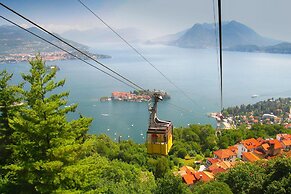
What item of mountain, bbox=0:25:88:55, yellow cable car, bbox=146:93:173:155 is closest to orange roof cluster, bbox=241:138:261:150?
yellow cable car, bbox=146:93:173:155

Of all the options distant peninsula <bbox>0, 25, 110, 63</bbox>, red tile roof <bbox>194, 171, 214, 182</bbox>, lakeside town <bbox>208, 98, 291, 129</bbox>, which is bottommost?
lakeside town <bbox>208, 98, 291, 129</bbox>

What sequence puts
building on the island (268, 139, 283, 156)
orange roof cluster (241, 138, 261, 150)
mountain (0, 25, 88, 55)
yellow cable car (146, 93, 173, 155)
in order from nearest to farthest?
1. yellow cable car (146, 93, 173, 155)
2. building on the island (268, 139, 283, 156)
3. orange roof cluster (241, 138, 261, 150)
4. mountain (0, 25, 88, 55)

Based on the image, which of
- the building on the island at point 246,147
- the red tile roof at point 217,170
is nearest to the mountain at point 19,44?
the building on the island at point 246,147

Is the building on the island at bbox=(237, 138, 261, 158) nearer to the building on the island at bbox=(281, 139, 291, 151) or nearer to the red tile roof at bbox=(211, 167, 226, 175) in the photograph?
the building on the island at bbox=(281, 139, 291, 151)

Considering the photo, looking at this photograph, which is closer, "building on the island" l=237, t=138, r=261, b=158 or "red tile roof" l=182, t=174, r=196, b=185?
"red tile roof" l=182, t=174, r=196, b=185

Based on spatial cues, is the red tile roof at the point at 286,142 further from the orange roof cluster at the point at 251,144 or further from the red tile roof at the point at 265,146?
the red tile roof at the point at 265,146

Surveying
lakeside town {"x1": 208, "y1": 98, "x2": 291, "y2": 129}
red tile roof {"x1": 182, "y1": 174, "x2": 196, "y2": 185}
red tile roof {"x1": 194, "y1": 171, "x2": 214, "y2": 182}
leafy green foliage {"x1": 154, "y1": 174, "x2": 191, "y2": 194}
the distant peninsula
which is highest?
the distant peninsula

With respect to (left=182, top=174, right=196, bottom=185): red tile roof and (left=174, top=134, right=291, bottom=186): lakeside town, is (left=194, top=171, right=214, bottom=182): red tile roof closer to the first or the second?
(left=182, top=174, right=196, bottom=185): red tile roof

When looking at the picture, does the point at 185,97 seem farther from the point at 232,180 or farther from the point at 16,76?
the point at 232,180

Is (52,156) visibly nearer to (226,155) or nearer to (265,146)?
(226,155)

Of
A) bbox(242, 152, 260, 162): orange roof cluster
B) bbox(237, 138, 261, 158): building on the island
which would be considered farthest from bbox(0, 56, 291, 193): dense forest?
bbox(237, 138, 261, 158): building on the island

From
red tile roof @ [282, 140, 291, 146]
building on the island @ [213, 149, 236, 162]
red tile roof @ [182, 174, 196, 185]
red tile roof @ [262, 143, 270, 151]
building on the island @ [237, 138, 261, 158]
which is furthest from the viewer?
red tile roof @ [282, 140, 291, 146]

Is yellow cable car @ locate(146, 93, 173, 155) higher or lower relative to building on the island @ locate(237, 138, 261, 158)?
higher
